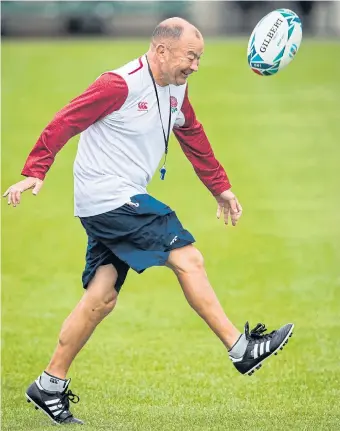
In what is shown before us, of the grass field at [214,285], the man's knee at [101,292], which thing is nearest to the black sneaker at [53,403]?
the grass field at [214,285]

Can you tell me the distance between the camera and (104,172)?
23.3ft

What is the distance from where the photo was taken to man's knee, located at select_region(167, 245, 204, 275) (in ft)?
22.9

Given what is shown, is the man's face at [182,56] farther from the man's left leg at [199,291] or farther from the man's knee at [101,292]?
the man's knee at [101,292]

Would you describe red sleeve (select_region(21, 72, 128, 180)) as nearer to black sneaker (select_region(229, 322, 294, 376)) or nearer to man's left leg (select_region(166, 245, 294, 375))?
man's left leg (select_region(166, 245, 294, 375))

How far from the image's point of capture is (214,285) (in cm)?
1167

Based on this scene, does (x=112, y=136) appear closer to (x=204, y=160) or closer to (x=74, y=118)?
(x=74, y=118)

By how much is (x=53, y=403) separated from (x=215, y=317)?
1145 millimetres

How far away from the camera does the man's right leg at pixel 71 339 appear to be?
7207 mm

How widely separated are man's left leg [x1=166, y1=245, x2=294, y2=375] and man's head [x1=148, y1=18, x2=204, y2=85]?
39.6 inches

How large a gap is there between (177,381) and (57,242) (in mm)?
5541

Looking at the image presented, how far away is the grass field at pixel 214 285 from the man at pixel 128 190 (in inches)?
21.5

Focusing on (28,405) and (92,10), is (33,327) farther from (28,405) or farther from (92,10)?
(92,10)

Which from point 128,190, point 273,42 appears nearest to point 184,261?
point 128,190

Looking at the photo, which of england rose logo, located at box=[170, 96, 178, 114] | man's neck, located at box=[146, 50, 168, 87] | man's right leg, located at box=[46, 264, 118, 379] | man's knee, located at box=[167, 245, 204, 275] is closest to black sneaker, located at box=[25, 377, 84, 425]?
man's right leg, located at box=[46, 264, 118, 379]
